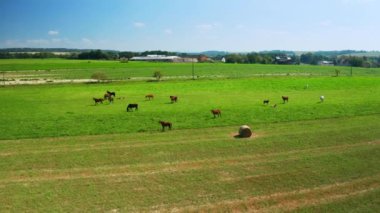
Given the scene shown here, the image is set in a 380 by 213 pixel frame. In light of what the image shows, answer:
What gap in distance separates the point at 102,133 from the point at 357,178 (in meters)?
18.1

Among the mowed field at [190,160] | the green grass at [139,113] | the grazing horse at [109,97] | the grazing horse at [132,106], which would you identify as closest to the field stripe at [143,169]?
the mowed field at [190,160]

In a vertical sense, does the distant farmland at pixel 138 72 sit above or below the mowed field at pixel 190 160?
above

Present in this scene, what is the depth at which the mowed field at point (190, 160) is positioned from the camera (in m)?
15.9

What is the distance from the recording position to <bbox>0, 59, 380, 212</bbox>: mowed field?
1589 cm

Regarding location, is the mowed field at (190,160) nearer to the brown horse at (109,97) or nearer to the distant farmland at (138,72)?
the brown horse at (109,97)

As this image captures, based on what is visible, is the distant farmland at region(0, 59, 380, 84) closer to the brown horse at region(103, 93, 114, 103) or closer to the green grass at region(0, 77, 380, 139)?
the brown horse at region(103, 93, 114, 103)

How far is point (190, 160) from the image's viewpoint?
2155 cm

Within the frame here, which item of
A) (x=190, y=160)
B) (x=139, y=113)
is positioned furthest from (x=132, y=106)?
(x=190, y=160)

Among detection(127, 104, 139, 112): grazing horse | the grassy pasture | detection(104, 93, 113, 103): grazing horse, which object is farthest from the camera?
the grassy pasture

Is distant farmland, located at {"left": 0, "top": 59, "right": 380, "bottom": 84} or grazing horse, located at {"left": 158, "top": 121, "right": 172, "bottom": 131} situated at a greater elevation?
distant farmland, located at {"left": 0, "top": 59, "right": 380, "bottom": 84}

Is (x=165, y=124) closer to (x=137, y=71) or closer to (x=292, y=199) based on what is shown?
(x=292, y=199)

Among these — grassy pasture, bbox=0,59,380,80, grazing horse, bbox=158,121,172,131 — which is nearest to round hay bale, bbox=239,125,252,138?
grazing horse, bbox=158,121,172,131

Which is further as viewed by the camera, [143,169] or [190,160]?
[190,160]

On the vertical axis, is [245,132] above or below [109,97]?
below
